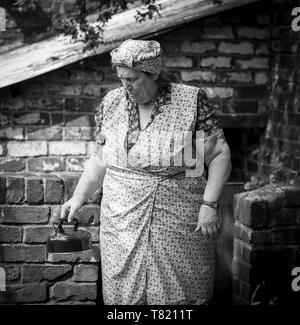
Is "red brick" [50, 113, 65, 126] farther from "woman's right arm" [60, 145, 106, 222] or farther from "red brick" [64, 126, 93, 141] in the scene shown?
"woman's right arm" [60, 145, 106, 222]

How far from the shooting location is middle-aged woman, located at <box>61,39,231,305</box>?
3.19 metres

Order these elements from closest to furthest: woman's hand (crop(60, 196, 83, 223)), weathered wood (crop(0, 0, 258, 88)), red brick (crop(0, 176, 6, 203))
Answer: woman's hand (crop(60, 196, 83, 223))
red brick (crop(0, 176, 6, 203))
weathered wood (crop(0, 0, 258, 88))

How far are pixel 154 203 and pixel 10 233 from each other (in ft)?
2.86

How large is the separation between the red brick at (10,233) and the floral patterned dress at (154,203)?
553mm

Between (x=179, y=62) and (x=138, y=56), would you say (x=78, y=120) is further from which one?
(x=138, y=56)

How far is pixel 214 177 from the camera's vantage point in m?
3.22

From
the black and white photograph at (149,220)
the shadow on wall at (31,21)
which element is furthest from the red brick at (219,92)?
the shadow on wall at (31,21)

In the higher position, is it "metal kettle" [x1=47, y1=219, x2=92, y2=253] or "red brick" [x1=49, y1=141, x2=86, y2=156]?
"red brick" [x1=49, y1=141, x2=86, y2=156]

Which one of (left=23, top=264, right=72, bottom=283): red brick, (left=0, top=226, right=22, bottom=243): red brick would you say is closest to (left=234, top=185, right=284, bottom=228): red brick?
(left=23, top=264, right=72, bottom=283): red brick

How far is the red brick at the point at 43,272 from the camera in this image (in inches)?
143

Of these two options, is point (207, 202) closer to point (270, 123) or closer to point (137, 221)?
point (137, 221)

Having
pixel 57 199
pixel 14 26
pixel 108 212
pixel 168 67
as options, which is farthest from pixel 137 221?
pixel 14 26

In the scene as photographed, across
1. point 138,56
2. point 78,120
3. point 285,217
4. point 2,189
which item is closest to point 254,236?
point 285,217

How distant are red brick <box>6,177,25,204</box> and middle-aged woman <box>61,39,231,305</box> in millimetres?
370
